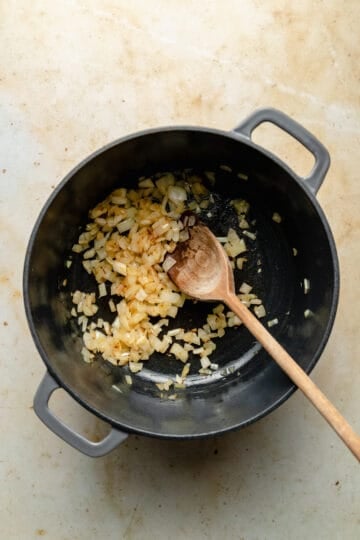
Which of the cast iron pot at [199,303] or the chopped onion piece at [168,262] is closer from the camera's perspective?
the cast iron pot at [199,303]

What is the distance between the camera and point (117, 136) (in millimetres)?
1404

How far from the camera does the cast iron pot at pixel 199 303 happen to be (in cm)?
122

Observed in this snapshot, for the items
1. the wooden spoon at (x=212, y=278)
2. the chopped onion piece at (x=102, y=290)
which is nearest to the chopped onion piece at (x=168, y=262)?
the wooden spoon at (x=212, y=278)

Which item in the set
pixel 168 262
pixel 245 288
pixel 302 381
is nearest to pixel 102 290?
pixel 168 262

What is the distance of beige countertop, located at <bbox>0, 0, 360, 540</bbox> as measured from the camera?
1.41 metres

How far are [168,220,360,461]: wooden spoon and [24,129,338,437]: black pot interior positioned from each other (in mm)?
50

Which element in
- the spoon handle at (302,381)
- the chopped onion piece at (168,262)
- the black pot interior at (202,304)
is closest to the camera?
the spoon handle at (302,381)

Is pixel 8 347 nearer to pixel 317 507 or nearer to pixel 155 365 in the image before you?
pixel 155 365

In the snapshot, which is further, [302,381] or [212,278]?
[212,278]

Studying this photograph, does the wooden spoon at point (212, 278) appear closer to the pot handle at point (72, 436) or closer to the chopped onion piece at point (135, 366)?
the chopped onion piece at point (135, 366)

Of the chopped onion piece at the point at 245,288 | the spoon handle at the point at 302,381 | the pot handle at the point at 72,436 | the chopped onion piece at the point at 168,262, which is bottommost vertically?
the pot handle at the point at 72,436

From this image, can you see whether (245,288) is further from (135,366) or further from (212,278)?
(135,366)

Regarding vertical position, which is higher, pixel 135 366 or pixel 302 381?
pixel 302 381

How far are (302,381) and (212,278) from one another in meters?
0.26
